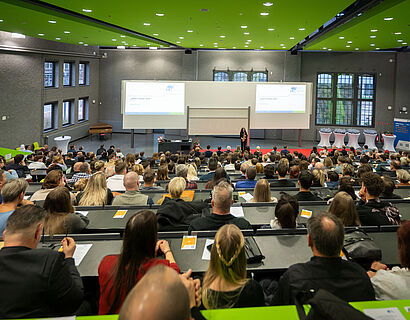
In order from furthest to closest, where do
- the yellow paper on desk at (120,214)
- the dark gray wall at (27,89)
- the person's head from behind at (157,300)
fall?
the dark gray wall at (27,89), the yellow paper on desk at (120,214), the person's head from behind at (157,300)

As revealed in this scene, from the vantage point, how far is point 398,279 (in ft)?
6.55

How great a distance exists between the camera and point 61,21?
9320mm

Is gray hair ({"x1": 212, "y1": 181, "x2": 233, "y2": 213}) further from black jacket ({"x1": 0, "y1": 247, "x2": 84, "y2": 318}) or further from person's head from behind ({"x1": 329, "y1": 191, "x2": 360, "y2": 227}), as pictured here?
black jacket ({"x1": 0, "y1": 247, "x2": 84, "y2": 318})

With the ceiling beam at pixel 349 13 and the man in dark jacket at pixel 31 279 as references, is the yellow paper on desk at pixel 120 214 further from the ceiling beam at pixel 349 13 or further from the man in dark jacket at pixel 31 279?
the ceiling beam at pixel 349 13

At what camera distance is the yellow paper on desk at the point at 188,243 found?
280 cm

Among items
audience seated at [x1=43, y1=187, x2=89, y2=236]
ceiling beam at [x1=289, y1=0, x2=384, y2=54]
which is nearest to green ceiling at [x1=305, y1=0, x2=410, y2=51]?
ceiling beam at [x1=289, y1=0, x2=384, y2=54]

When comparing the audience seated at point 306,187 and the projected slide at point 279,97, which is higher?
the projected slide at point 279,97

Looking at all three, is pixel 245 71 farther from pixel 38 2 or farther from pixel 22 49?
pixel 38 2

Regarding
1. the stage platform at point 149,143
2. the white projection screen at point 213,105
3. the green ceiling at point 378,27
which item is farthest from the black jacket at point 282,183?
the white projection screen at point 213,105

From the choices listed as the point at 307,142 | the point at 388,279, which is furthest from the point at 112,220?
the point at 307,142

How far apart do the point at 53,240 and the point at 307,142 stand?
1732cm

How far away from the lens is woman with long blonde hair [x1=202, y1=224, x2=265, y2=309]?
1868 millimetres

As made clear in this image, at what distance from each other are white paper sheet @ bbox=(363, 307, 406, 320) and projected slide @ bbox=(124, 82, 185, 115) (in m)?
15.1

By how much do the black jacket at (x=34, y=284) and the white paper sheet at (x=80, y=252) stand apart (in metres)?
0.68
